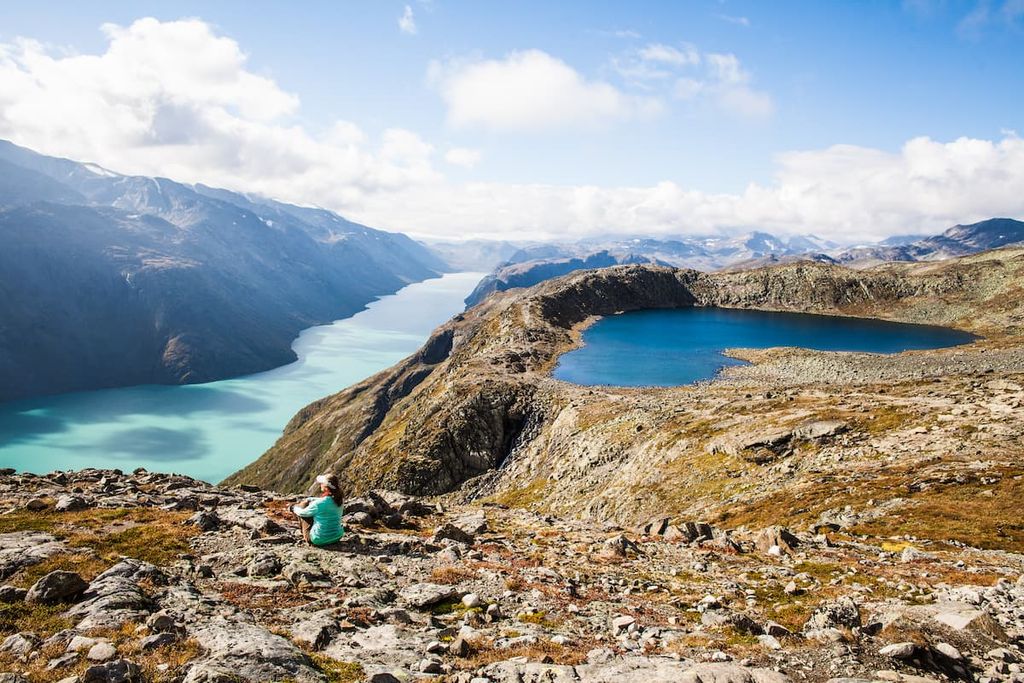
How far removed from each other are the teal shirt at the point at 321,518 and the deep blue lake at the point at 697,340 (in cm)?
7503

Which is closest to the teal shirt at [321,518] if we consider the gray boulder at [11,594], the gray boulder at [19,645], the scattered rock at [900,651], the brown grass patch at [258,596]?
the brown grass patch at [258,596]

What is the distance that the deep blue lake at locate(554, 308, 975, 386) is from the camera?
101412 mm

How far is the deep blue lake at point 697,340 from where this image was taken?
10141cm

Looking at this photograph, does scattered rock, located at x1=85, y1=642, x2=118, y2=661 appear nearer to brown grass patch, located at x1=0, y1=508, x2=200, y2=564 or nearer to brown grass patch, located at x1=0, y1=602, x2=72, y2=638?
brown grass patch, located at x1=0, y1=602, x2=72, y2=638

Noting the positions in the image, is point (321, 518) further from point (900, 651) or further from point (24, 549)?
point (900, 651)

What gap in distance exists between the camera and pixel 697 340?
140750 millimetres

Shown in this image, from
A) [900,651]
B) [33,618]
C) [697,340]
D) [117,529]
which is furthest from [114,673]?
[697,340]

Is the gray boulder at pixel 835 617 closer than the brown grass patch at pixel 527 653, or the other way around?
the brown grass patch at pixel 527 653

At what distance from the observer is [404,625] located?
1376cm

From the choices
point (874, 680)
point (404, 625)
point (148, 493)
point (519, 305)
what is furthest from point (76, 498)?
point (519, 305)

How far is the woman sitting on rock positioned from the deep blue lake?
7498 cm

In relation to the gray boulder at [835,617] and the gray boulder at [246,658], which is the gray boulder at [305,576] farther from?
the gray boulder at [835,617]

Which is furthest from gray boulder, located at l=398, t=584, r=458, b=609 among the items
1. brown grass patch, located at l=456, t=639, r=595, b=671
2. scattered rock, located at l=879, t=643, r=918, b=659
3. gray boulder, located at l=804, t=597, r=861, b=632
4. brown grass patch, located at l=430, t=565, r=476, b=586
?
scattered rock, located at l=879, t=643, r=918, b=659

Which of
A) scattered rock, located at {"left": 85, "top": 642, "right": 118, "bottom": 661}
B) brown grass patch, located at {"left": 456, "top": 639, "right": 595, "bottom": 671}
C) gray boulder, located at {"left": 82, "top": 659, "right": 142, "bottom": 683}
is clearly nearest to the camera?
gray boulder, located at {"left": 82, "top": 659, "right": 142, "bottom": 683}
